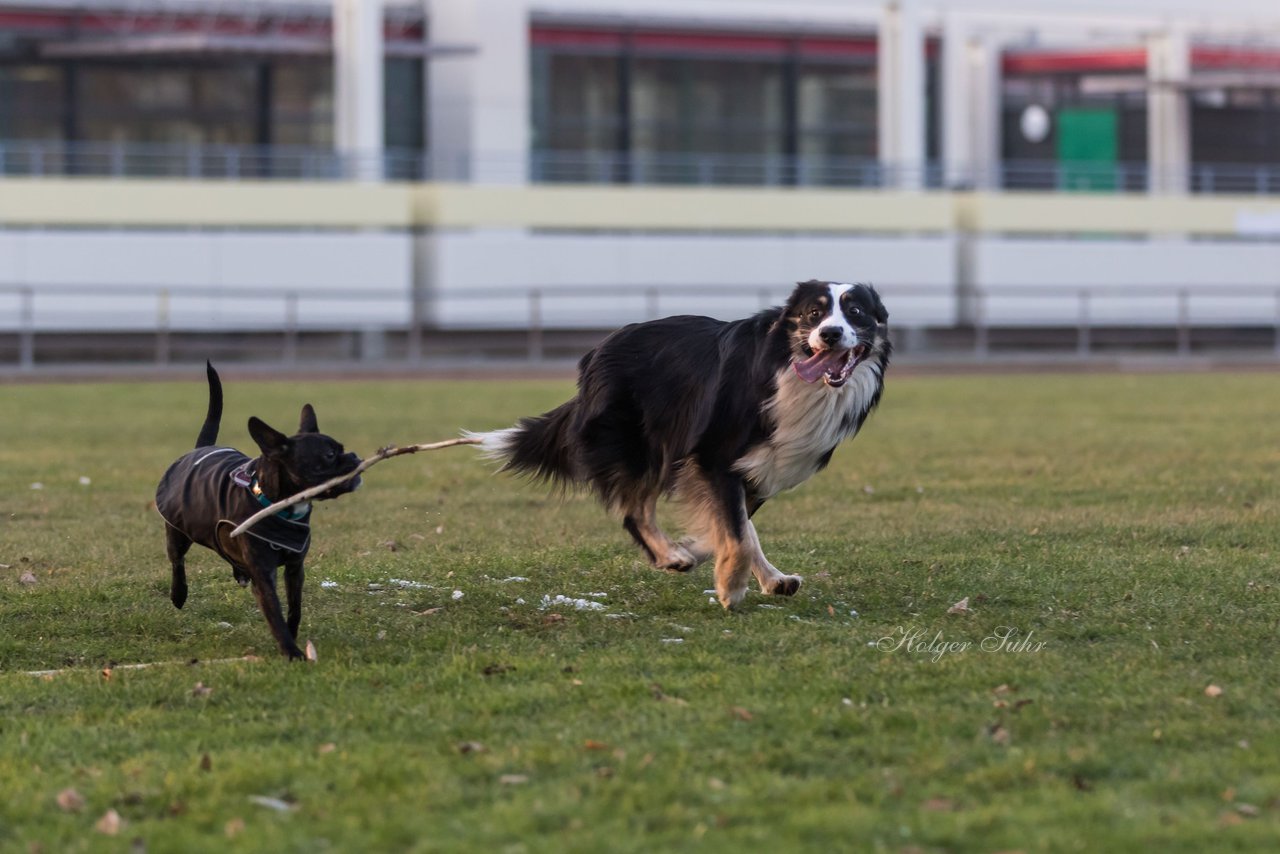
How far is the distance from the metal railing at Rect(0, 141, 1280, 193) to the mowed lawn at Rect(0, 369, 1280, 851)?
84.1 ft

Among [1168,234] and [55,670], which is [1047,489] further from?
[1168,234]

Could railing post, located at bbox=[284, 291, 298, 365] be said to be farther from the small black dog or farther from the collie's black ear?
the small black dog

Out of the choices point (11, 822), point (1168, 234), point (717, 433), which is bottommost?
point (11, 822)

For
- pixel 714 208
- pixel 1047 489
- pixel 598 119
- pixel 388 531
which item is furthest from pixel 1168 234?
pixel 388 531

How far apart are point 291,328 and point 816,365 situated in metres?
25.4

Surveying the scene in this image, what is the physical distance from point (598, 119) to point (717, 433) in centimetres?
3311

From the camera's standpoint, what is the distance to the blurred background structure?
33.9 m

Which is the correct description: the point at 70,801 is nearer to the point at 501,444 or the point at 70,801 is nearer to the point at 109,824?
the point at 109,824

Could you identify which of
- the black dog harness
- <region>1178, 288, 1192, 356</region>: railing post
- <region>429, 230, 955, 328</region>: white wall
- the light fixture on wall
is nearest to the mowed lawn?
the black dog harness

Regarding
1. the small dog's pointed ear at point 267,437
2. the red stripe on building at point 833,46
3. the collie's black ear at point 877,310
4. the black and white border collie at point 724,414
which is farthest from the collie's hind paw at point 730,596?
the red stripe on building at point 833,46

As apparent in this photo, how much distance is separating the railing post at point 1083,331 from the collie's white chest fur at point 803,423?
Answer: 2661 cm

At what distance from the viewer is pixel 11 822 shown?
4.45 metres

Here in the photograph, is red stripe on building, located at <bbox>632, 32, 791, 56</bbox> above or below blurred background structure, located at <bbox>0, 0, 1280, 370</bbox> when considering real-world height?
above

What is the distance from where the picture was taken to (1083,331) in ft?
114
